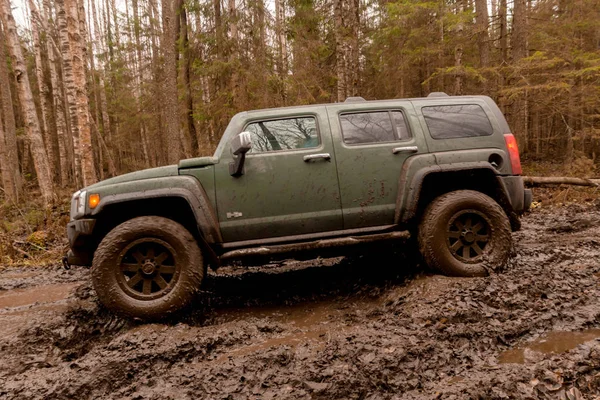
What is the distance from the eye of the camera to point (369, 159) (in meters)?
3.80

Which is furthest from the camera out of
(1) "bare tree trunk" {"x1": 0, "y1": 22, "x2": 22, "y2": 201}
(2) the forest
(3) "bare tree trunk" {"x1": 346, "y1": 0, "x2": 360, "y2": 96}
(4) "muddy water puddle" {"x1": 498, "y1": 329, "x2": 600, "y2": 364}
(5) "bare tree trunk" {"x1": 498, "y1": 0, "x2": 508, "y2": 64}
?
(1) "bare tree trunk" {"x1": 0, "y1": 22, "x2": 22, "y2": 201}

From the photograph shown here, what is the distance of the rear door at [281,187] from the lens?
11.9 feet

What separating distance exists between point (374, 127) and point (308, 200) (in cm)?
110

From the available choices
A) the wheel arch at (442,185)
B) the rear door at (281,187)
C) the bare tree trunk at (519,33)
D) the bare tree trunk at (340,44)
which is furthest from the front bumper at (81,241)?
the bare tree trunk at (519,33)

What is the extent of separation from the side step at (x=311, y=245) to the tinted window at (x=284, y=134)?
38.7 inches

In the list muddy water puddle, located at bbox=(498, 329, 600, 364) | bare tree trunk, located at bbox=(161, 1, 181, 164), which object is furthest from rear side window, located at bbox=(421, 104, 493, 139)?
bare tree trunk, located at bbox=(161, 1, 181, 164)

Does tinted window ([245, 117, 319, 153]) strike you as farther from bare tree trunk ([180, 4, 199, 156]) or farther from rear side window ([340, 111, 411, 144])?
bare tree trunk ([180, 4, 199, 156])

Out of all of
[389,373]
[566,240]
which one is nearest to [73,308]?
[389,373]

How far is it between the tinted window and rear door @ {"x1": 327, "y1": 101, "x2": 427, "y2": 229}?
0.24m

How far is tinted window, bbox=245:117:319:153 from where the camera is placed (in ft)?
12.4

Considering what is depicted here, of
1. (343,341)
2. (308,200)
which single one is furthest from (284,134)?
(343,341)

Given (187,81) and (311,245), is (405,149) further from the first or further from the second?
(187,81)

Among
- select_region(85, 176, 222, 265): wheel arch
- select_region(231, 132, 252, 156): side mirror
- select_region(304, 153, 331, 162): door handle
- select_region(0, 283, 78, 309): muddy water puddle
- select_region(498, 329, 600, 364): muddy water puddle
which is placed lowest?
select_region(0, 283, 78, 309): muddy water puddle

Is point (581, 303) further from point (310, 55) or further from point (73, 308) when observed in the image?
point (310, 55)
